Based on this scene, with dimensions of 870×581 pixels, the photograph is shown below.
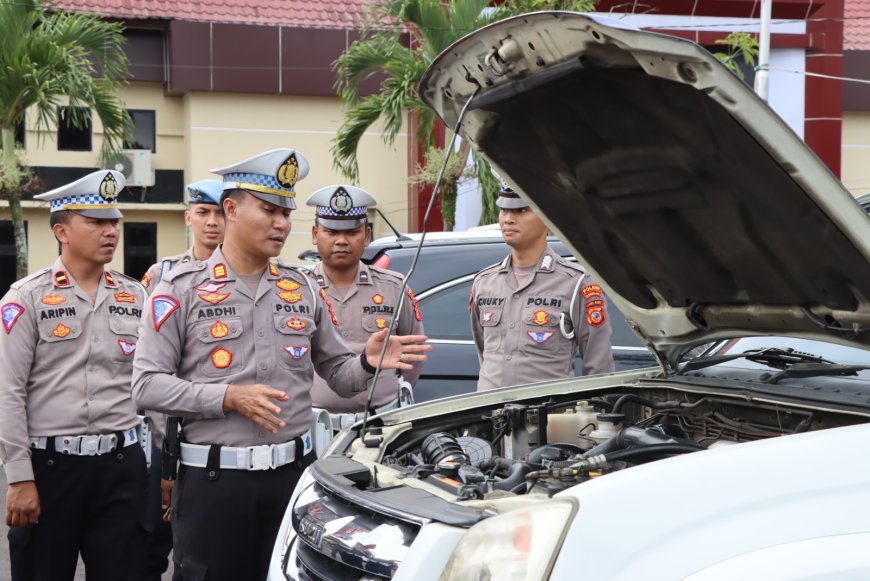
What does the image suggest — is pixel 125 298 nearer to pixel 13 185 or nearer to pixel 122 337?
pixel 122 337

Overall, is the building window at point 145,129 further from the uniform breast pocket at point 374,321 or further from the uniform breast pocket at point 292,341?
the uniform breast pocket at point 292,341

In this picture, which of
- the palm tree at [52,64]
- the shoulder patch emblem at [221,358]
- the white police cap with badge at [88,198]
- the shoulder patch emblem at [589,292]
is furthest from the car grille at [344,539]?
the palm tree at [52,64]

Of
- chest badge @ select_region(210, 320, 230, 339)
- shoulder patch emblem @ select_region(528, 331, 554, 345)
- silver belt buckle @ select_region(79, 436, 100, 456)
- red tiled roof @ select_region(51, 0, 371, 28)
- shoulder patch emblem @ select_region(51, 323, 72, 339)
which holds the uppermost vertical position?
red tiled roof @ select_region(51, 0, 371, 28)

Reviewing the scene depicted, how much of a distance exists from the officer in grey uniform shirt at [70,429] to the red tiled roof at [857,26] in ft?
71.8

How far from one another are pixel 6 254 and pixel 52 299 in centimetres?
1803

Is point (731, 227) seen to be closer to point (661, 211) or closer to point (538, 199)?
point (661, 211)

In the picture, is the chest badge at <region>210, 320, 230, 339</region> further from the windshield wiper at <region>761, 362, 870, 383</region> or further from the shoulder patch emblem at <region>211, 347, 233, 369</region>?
the windshield wiper at <region>761, 362, 870, 383</region>

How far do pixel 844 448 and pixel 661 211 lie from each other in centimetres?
142

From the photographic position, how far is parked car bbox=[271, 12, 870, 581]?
1985 mm

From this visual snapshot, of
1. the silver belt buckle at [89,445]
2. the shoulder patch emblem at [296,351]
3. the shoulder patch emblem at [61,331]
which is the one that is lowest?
the silver belt buckle at [89,445]

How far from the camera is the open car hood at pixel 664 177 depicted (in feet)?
8.58

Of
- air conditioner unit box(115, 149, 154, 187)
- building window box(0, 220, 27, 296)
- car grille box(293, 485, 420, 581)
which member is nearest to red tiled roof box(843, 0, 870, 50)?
air conditioner unit box(115, 149, 154, 187)

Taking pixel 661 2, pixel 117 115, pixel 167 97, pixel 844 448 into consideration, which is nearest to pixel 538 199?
pixel 844 448

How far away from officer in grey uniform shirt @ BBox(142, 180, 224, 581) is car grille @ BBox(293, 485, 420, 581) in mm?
2591
